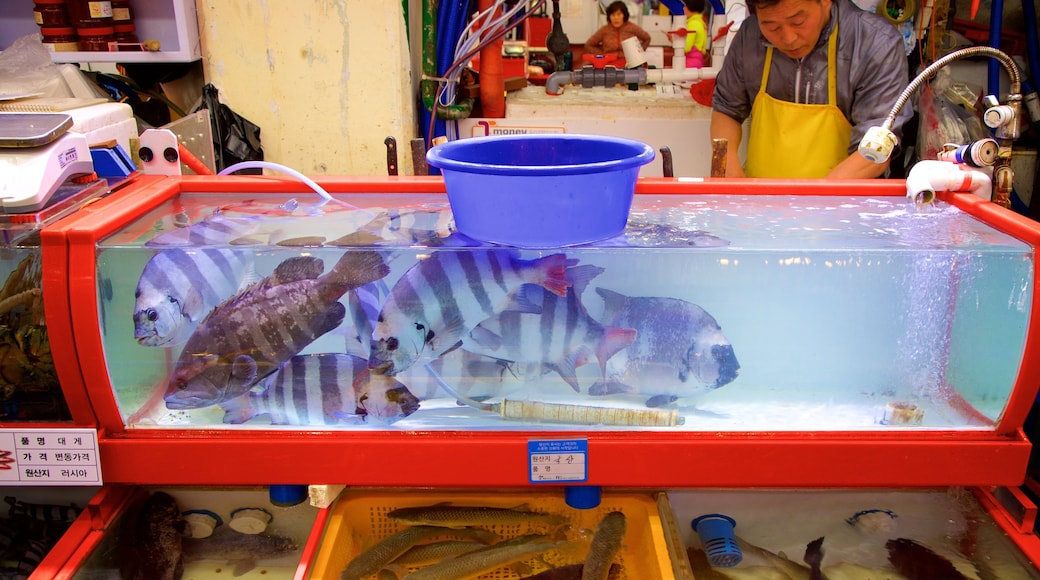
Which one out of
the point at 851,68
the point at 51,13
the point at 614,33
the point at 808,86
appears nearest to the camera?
the point at 851,68

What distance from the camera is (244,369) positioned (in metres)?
1.43

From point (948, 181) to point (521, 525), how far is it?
1.19 meters

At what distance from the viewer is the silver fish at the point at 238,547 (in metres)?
1.53

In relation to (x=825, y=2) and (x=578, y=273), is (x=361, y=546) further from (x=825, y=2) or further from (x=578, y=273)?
(x=825, y=2)

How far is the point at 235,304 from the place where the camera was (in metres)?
1.43

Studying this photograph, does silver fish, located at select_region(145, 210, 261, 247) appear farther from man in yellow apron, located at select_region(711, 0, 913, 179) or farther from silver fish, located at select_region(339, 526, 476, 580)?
man in yellow apron, located at select_region(711, 0, 913, 179)

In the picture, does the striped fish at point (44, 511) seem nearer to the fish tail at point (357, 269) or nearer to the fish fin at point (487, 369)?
the fish tail at point (357, 269)

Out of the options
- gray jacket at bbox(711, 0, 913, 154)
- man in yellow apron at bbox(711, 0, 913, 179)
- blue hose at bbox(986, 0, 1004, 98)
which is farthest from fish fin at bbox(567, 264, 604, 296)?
blue hose at bbox(986, 0, 1004, 98)

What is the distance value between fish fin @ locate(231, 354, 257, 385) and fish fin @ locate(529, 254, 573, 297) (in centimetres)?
56

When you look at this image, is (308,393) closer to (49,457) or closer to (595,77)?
(49,457)

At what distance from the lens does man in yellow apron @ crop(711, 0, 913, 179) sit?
2.87 meters

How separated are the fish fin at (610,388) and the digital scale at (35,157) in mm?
1060

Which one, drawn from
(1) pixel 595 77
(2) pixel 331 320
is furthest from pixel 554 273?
(1) pixel 595 77

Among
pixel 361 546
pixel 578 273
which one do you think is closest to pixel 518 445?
pixel 578 273
